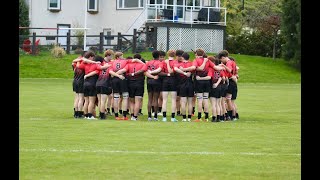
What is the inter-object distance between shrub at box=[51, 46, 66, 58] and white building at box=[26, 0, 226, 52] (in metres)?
6.39

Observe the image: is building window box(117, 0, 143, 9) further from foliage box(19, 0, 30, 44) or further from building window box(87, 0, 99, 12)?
foliage box(19, 0, 30, 44)

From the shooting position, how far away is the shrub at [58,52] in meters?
58.0

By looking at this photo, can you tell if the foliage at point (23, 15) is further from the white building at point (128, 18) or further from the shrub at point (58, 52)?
the shrub at point (58, 52)

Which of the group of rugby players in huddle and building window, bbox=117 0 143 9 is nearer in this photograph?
the group of rugby players in huddle

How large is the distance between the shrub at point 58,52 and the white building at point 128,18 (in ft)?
20.9

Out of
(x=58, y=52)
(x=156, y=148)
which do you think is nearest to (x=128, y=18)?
(x=58, y=52)

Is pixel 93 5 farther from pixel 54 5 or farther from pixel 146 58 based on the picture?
pixel 146 58

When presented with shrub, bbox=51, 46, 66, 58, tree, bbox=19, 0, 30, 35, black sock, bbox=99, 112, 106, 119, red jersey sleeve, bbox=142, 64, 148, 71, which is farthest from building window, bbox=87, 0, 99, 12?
red jersey sleeve, bbox=142, 64, 148, 71

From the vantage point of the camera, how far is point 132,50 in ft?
204

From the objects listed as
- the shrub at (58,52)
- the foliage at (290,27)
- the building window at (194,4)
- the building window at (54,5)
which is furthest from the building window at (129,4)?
the shrub at (58,52)

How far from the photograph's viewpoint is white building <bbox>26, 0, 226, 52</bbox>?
2557 inches

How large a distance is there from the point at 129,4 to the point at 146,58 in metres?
13.0
